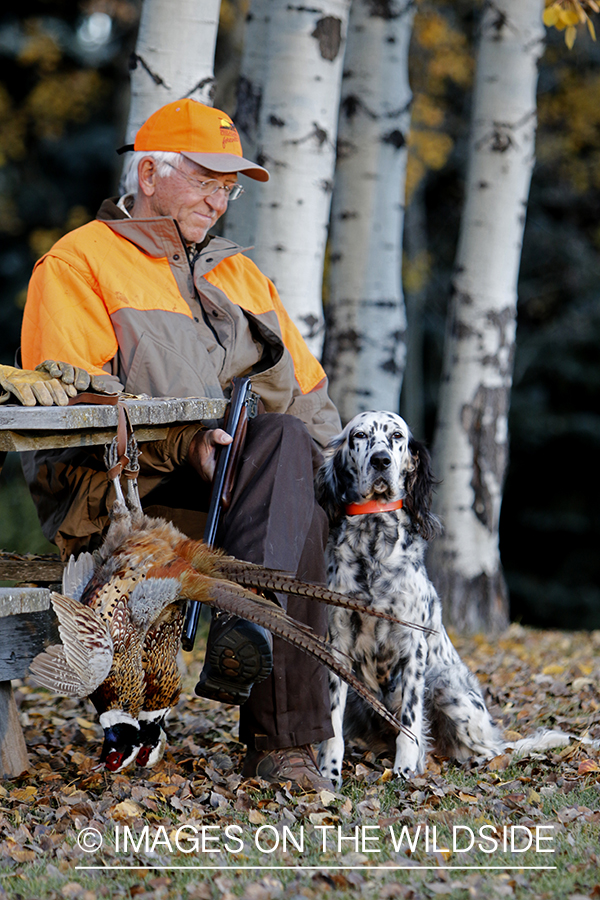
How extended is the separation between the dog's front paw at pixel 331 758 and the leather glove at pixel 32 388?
152 cm

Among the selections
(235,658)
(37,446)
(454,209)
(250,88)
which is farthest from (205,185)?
(454,209)

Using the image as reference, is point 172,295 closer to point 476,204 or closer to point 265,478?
point 265,478

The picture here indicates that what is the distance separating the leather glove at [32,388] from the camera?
2768 millimetres

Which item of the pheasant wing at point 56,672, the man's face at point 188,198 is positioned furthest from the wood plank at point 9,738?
the man's face at point 188,198

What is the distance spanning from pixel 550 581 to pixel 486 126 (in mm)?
7580

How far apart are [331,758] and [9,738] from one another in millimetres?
1101

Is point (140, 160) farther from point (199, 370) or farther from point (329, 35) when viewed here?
point (329, 35)

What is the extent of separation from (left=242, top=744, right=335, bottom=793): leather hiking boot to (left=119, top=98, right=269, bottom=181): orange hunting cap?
6.80 ft

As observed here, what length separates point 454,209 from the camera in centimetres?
1474

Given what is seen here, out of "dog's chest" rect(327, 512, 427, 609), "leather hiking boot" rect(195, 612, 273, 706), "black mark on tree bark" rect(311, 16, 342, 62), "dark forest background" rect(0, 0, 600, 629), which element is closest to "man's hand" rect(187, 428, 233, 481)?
"leather hiking boot" rect(195, 612, 273, 706)

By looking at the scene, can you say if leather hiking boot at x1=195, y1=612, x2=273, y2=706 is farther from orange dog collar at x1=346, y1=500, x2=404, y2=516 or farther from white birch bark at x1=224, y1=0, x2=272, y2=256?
white birch bark at x1=224, y1=0, x2=272, y2=256

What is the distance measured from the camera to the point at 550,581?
42.4 feet

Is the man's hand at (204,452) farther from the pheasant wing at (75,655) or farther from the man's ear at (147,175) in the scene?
the man's ear at (147,175)

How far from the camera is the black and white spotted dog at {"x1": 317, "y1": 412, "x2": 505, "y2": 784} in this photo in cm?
349
